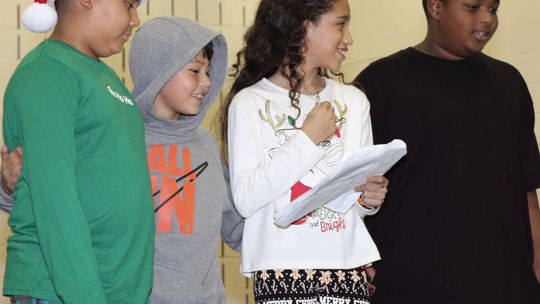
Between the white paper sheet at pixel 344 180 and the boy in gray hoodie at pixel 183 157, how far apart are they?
22 centimetres

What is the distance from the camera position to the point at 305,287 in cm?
246

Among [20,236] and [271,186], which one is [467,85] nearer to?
[271,186]

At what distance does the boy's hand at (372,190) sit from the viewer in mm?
Answer: 2572

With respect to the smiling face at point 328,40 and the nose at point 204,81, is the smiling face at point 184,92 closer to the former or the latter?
the nose at point 204,81

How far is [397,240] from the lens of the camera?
3033 millimetres

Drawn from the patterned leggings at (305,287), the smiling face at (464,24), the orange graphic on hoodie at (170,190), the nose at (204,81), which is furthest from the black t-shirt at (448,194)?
the orange graphic on hoodie at (170,190)

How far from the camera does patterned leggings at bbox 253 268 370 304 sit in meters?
2.46

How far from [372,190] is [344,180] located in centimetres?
19

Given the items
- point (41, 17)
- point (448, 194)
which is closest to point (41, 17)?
point (41, 17)

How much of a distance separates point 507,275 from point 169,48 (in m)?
1.37

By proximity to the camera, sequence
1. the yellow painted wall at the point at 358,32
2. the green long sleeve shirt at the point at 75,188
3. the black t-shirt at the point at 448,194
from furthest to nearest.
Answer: the yellow painted wall at the point at 358,32 → the black t-shirt at the point at 448,194 → the green long sleeve shirt at the point at 75,188

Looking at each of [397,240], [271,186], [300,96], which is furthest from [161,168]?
[397,240]

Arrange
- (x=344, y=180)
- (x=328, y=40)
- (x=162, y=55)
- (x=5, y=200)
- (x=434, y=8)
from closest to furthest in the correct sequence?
(x=5, y=200) → (x=344, y=180) → (x=162, y=55) → (x=328, y=40) → (x=434, y=8)

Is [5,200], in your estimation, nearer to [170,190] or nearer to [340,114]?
[170,190]
